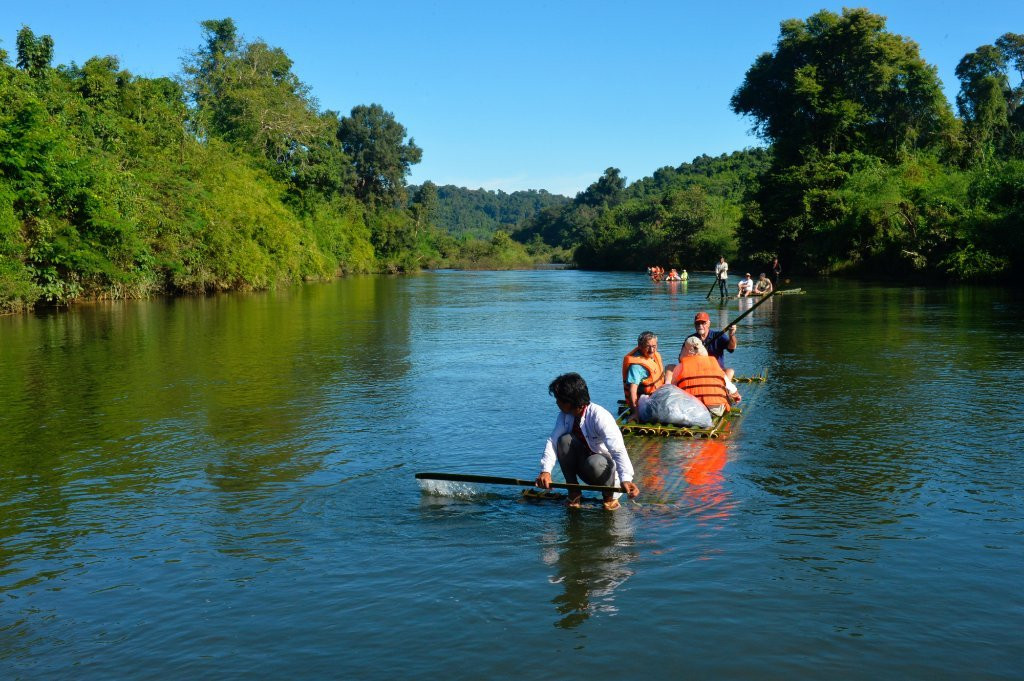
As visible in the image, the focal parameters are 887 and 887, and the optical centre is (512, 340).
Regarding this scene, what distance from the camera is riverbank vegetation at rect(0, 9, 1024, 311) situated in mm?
33438

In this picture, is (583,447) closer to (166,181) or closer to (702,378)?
(702,378)

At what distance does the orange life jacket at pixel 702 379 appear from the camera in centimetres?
1172

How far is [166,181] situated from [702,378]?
37105 millimetres

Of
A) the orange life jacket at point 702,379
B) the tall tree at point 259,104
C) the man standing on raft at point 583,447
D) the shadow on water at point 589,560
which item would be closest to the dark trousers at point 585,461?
the man standing on raft at point 583,447

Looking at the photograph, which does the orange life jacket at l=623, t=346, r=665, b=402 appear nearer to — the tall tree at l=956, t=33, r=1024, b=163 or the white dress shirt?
the white dress shirt

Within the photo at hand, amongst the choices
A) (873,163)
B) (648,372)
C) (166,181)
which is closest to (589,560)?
(648,372)

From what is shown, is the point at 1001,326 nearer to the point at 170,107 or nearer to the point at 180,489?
the point at 180,489

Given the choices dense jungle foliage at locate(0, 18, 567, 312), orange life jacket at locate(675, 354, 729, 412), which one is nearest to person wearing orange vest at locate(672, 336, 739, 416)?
orange life jacket at locate(675, 354, 729, 412)

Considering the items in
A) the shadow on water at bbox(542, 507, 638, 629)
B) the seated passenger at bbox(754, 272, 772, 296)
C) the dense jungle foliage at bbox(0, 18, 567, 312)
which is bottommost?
the shadow on water at bbox(542, 507, 638, 629)

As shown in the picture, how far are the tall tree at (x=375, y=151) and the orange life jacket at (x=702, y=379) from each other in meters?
91.0

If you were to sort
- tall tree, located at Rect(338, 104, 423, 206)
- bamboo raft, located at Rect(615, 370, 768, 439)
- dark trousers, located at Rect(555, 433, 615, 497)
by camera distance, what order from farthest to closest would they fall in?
tall tree, located at Rect(338, 104, 423, 206), bamboo raft, located at Rect(615, 370, 768, 439), dark trousers, located at Rect(555, 433, 615, 497)

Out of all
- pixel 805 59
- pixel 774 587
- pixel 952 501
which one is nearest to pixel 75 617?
pixel 774 587

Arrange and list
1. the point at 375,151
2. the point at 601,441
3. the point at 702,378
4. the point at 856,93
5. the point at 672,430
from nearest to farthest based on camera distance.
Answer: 1. the point at 601,441
2. the point at 672,430
3. the point at 702,378
4. the point at 856,93
5. the point at 375,151

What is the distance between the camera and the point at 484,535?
770 centimetres
